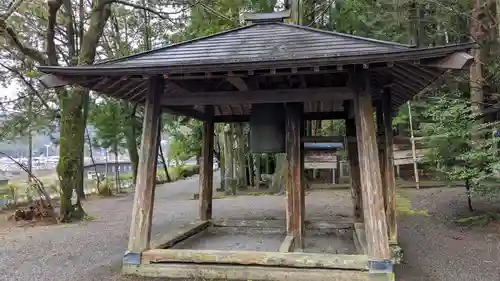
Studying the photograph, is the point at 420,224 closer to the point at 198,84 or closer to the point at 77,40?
the point at 198,84

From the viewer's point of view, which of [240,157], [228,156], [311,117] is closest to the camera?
[311,117]

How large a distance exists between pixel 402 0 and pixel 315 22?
4.40 m

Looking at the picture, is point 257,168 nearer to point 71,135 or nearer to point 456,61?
point 71,135

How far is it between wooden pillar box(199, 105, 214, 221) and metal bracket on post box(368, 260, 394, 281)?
131 inches

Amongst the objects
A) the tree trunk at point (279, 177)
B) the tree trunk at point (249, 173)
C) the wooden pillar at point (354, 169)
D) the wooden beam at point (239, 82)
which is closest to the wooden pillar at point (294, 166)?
the wooden beam at point (239, 82)

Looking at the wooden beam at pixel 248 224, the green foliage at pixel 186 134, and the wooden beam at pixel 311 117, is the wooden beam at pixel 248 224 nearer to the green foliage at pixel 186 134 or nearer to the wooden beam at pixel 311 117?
the wooden beam at pixel 311 117

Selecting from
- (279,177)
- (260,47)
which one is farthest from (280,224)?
(279,177)

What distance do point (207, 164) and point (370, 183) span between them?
3134 mm

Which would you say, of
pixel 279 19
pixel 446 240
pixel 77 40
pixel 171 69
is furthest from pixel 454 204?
pixel 77 40

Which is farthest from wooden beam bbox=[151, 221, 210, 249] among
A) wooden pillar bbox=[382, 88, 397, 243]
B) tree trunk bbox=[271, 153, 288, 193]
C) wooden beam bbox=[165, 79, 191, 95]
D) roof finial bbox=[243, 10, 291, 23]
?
tree trunk bbox=[271, 153, 288, 193]

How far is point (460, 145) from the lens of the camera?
730 cm

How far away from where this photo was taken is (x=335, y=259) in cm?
410

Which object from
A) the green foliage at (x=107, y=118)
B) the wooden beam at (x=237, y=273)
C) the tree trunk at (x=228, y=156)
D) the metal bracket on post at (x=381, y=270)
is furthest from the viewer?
the green foliage at (x=107, y=118)

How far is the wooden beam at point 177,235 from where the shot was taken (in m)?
5.10
